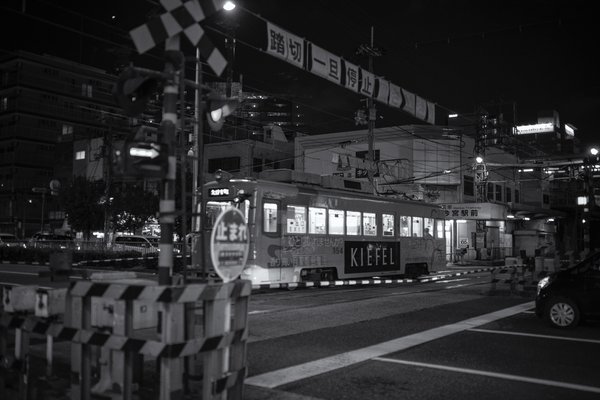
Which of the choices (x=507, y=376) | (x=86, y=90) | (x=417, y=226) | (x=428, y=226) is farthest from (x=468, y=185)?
(x=86, y=90)

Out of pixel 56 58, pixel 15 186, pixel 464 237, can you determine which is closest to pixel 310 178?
pixel 464 237

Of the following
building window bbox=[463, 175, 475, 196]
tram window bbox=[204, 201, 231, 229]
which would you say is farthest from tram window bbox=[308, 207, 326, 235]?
building window bbox=[463, 175, 475, 196]

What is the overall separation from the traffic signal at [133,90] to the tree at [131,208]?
116 ft

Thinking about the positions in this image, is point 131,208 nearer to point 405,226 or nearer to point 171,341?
point 405,226

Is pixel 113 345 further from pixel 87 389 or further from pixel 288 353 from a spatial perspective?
pixel 288 353

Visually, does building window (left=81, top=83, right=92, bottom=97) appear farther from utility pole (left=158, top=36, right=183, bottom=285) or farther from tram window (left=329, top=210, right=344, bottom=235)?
utility pole (left=158, top=36, right=183, bottom=285)

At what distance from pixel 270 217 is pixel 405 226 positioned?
7.43 meters

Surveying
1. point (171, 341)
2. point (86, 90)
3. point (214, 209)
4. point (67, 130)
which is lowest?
point (171, 341)

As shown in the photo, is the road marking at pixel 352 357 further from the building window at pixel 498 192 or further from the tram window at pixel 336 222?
the building window at pixel 498 192

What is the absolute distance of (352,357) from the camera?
27.0 feet

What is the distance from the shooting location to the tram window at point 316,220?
704 inches

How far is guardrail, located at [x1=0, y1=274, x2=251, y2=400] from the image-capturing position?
4.88 meters

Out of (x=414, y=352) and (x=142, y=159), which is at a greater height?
(x=142, y=159)

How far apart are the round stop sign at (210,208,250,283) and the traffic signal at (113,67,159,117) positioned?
5.39ft
